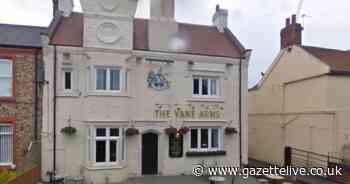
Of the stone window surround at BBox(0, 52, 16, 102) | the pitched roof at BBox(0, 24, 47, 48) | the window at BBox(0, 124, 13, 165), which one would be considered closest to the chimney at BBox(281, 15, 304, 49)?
the pitched roof at BBox(0, 24, 47, 48)

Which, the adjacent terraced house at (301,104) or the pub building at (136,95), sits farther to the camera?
the adjacent terraced house at (301,104)

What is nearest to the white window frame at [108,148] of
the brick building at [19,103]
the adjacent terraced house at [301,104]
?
the brick building at [19,103]

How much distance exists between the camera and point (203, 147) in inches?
717

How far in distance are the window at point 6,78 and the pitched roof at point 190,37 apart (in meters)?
2.42

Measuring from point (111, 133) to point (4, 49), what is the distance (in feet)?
21.3

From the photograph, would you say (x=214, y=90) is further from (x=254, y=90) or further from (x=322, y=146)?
(x=254, y=90)

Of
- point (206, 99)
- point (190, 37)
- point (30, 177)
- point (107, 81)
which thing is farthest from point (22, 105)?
point (190, 37)

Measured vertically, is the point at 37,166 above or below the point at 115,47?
below

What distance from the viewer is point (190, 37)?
19359 mm

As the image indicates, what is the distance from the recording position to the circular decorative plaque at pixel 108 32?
16.3m

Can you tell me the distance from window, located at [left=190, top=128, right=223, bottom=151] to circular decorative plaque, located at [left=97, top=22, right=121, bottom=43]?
6.49 meters

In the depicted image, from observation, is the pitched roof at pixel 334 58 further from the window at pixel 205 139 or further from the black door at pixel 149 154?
the black door at pixel 149 154

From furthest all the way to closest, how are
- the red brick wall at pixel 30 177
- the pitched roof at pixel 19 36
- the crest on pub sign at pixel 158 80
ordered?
the crest on pub sign at pixel 158 80
the pitched roof at pixel 19 36
the red brick wall at pixel 30 177

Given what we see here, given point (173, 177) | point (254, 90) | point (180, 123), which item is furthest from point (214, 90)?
point (254, 90)
